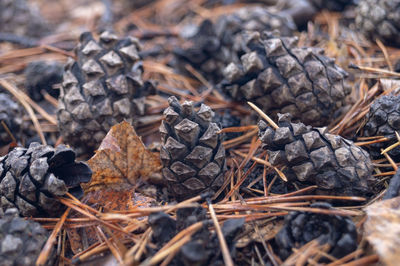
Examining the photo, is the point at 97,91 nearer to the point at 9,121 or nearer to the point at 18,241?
the point at 9,121

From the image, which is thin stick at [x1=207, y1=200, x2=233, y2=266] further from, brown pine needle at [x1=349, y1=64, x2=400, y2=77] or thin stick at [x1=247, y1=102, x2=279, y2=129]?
brown pine needle at [x1=349, y1=64, x2=400, y2=77]

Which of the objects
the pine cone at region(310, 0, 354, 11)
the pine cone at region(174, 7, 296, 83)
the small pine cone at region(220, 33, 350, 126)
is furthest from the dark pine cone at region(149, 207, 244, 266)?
the pine cone at region(310, 0, 354, 11)

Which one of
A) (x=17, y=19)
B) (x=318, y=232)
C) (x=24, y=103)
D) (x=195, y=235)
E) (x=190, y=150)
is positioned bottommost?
(x=318, y=232)

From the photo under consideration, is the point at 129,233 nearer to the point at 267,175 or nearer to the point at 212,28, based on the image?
the point at 267,175

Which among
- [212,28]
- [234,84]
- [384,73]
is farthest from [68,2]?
[384,73]

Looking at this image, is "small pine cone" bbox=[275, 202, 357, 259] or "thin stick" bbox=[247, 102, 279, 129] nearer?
"small pine cone" bbox=[275, 202, 357, 259]

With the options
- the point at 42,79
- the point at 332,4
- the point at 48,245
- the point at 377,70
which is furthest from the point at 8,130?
the point at 332,4
